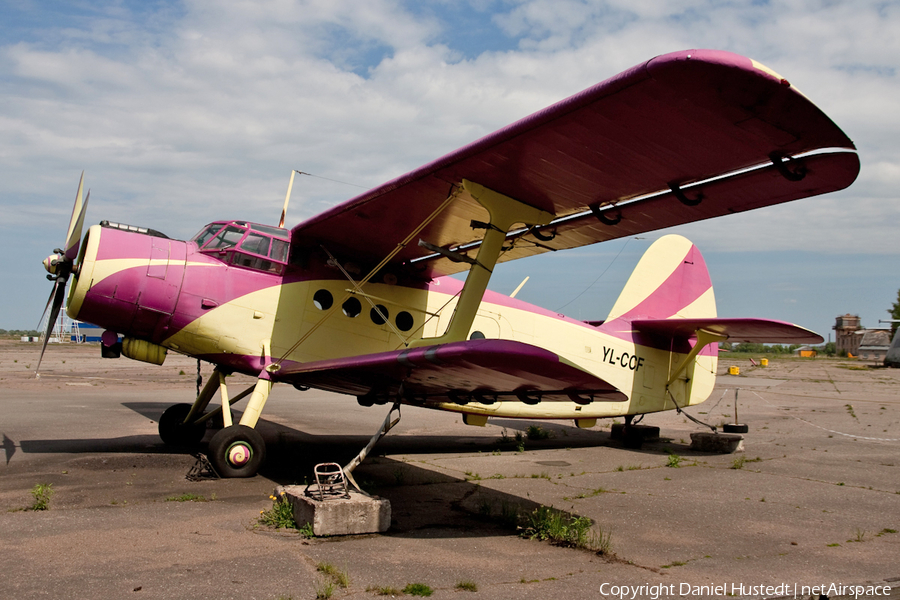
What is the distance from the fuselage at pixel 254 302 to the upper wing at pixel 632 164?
0.56 m

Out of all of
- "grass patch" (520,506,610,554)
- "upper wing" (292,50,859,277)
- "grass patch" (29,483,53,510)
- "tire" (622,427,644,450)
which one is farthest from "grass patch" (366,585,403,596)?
"tire" (622,427,644,450)

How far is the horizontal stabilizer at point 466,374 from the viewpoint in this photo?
15.3 feet

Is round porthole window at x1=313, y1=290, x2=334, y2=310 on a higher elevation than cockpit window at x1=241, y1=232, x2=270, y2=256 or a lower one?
lower

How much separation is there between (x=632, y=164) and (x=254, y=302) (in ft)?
16.3

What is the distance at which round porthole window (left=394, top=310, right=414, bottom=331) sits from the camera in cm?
890

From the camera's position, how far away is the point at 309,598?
358cm

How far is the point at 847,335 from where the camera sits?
105062mm

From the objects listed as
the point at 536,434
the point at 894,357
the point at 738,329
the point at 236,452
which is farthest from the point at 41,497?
the point at 894,357

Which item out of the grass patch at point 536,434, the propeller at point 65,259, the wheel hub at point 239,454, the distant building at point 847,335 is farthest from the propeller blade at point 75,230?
the distant building at point 847,335

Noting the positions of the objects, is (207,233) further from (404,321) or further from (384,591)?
(384,591)

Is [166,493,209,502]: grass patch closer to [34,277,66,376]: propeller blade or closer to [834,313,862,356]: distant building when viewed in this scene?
[34,277,66,376]: propeller blade

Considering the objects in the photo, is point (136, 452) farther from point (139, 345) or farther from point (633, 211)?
point (633, 211)

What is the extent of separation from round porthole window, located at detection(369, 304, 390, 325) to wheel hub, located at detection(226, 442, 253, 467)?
2483 mm

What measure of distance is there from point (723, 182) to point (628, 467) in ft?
15.4
